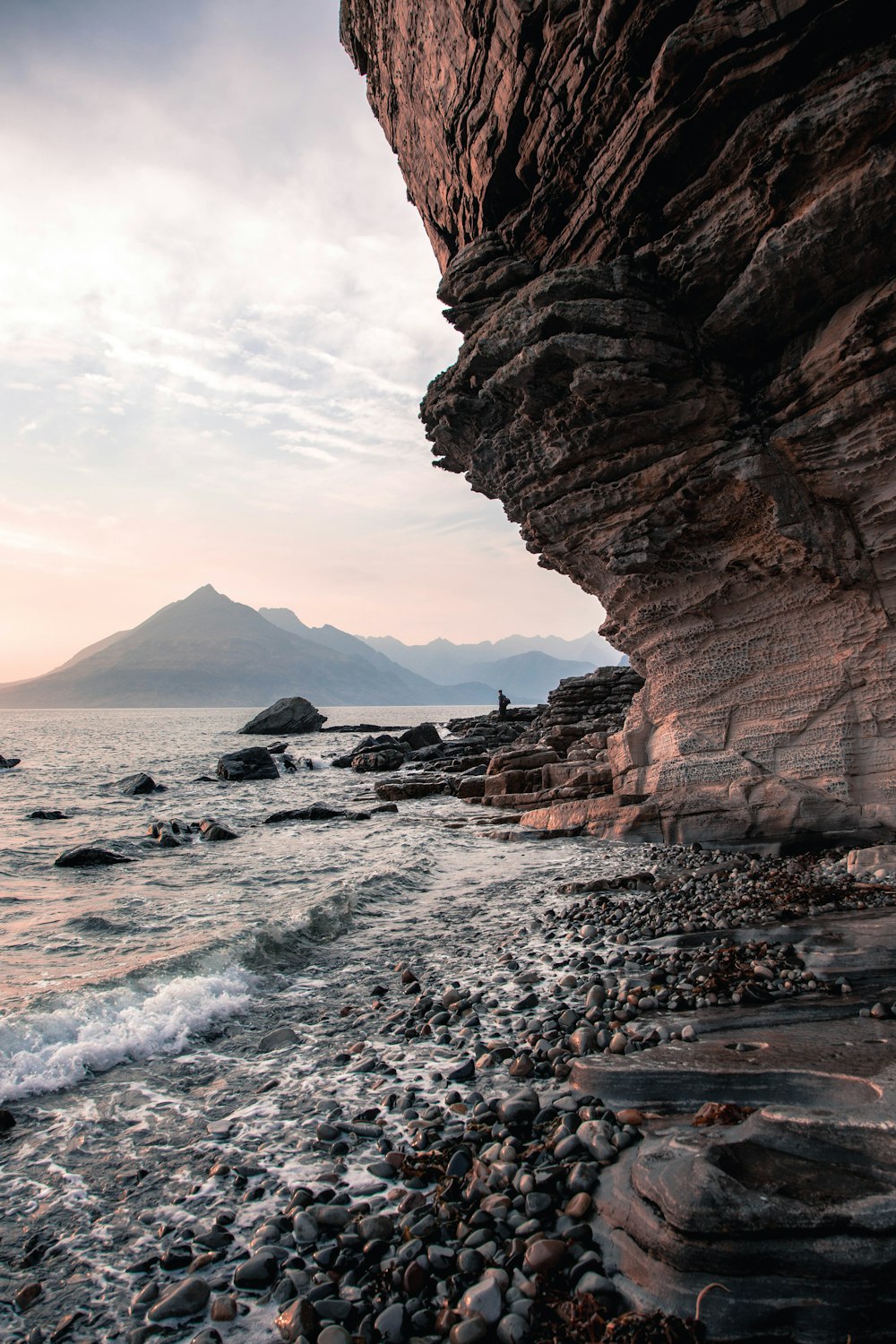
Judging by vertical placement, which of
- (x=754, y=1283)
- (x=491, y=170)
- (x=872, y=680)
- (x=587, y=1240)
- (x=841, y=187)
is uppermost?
(x=491, y=170)

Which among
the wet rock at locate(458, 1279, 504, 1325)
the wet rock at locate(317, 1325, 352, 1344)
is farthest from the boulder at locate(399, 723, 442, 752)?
the wet rock at locate(317, 1325, 352, 1344)

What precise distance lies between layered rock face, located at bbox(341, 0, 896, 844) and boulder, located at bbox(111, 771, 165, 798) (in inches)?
1155

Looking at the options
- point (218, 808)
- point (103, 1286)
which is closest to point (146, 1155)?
point (103, 1286)

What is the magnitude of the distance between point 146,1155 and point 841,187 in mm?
17251

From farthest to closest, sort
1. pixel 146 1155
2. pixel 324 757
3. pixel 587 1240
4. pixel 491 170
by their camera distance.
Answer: pixel 324 757 → pixel 491 170 → pixel 146 1155 → pixel 587 1240

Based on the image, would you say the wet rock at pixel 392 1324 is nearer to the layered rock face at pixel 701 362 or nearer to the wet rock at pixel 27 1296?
the wet rock at pixel 27 1296

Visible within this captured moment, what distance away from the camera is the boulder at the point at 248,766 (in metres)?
45.8

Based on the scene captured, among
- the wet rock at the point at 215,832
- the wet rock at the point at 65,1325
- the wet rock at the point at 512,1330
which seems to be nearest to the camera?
the wet rock at the point at 512,1330

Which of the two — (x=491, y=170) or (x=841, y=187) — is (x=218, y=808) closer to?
(x=491, y=170)

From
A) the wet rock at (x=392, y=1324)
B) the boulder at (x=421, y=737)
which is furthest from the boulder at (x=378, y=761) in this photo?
the wet rock at (x=392, y=1324)

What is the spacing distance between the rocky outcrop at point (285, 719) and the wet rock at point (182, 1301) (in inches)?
3581

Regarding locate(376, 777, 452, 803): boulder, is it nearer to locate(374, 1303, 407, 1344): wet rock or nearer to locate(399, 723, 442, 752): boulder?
locate(399, 723, 442, 752): boulder

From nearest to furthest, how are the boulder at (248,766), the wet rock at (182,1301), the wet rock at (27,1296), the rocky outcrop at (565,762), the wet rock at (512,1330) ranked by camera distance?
the wet rock at (512,1330) < the wet rock at (182,1301) < the wet rock at (27,1296) < the rocky outcrop at (565,762) < the boulder at (248,766)

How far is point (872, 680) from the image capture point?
1459 centimetres
